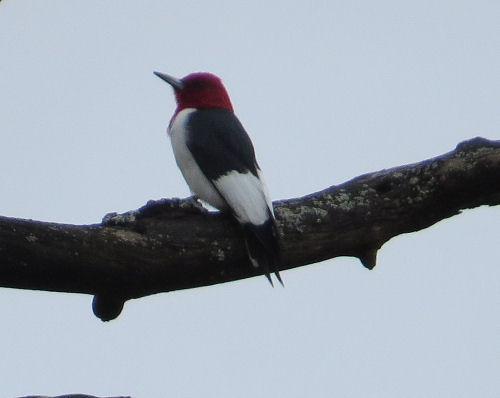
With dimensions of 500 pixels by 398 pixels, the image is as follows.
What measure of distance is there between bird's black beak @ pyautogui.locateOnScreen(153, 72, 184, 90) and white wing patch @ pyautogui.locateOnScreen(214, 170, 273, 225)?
127 cm

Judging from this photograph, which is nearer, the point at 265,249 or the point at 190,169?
the point at 265,249

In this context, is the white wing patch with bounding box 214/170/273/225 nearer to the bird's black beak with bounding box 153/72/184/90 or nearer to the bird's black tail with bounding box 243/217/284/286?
the bird's black tail with bounding box 243/217/284/286

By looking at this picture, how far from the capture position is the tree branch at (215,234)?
9.45 feet

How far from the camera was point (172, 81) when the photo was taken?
5227 millimetres

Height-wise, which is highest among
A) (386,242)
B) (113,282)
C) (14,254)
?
(14,254)

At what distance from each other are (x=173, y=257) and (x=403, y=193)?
0.97 metres

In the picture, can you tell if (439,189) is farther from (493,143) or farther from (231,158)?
(231,158)

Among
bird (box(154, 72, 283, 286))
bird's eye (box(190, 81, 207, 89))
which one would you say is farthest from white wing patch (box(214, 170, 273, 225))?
bird's eye (box(190, 81, 207, 89))

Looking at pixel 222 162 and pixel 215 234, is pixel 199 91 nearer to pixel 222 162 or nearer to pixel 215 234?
pixel 222 162

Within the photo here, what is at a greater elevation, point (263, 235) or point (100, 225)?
point (100, 225)

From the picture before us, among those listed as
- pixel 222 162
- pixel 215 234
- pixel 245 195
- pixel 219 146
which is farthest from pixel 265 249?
pixel 219 146

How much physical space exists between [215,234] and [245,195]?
0.54 m

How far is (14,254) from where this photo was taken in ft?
9.17

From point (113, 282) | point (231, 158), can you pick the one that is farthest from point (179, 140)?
point (113, 282)
